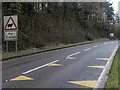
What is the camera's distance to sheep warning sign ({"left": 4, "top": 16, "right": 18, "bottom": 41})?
17.2 m

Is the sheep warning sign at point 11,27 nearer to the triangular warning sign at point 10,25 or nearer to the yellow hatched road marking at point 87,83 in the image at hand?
the triangular warning sign at point 10,25

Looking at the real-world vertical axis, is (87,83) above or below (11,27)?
below

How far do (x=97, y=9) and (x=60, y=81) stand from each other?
6937 centimetres

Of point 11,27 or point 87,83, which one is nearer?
point 87,83

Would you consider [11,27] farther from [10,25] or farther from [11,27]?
[10,25]

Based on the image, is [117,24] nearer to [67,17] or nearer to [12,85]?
[67,17]

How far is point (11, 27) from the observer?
17.4 meters

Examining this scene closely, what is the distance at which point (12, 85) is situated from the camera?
7027 millimetres

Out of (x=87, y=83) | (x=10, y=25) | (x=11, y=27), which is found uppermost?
(x=10, y=25)

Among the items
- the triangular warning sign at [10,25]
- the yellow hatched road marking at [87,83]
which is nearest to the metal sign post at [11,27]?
the triangular warning sign at [10,25]

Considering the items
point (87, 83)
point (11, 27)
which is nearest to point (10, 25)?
point (11, 27)

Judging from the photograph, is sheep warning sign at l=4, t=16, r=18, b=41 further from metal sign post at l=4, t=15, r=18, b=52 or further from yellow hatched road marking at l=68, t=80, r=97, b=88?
yellow hatched road marking at l=68, t=80, r=97, b=88

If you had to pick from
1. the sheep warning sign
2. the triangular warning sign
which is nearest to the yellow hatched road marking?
the sheep warning sign

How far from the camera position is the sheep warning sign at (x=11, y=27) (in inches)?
676
